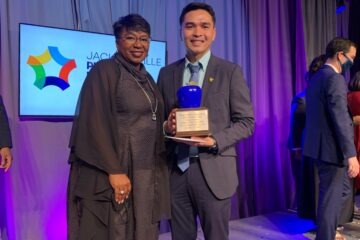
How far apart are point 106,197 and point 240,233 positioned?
219 centimetres

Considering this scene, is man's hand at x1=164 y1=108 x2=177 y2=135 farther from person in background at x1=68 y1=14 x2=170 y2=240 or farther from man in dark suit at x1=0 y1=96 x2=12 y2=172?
man in dark suit at x1=0 y1=96 x2=12 y2=172

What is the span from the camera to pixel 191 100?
61.6 inches

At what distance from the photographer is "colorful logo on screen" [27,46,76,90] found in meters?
2.86

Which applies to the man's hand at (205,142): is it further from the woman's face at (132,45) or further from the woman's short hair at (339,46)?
the woman's short hair at (339,46)

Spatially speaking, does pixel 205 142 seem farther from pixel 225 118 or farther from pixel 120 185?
pixel 120 185

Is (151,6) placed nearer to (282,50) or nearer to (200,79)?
(282,50)

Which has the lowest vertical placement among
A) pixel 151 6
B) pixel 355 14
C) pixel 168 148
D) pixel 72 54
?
pixel 168 148

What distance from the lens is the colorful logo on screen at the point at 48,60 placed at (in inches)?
113

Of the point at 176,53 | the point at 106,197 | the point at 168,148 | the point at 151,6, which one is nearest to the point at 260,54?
the point at 176,53

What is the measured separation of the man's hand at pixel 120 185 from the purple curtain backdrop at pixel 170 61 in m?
1.64

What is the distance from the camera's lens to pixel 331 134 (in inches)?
98.9

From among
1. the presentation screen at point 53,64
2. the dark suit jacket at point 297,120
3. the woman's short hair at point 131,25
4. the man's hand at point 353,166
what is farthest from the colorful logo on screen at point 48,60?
the man's hand at point 353,166

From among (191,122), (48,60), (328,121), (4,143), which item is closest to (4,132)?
(4,143)

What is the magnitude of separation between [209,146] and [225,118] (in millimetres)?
168
